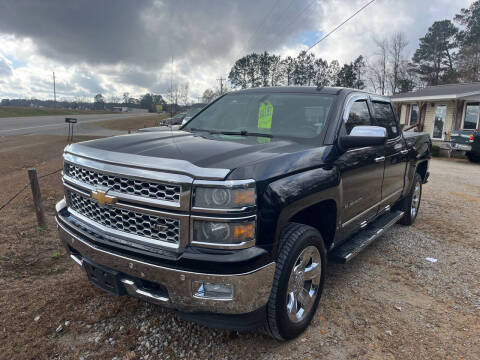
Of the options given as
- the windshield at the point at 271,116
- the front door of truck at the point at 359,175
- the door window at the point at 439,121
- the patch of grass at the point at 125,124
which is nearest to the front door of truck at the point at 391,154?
the front door of truck at the point at 359,175

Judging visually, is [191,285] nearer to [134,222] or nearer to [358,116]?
[134,222]

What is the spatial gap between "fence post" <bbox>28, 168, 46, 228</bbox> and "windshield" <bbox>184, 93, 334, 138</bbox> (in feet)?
7.17

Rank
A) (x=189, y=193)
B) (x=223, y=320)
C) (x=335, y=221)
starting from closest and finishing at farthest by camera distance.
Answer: (x=189, y=193), (x=223, y=320), (x=335, y=221)

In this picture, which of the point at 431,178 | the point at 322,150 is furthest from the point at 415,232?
the point at 431,178

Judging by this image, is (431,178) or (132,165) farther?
(431,178)

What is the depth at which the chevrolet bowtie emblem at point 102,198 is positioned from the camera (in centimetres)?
239

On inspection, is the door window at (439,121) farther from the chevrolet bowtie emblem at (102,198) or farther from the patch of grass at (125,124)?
the chevrolet bowtie emblem at (102,198)

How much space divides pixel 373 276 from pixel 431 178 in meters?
7.92

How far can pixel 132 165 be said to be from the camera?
231 centimetres

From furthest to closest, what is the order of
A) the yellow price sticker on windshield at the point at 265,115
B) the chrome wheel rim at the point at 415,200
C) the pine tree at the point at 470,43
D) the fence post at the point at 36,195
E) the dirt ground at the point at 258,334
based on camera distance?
the pine tree at the point at 470,43 < the chrome wheel rim at the point at 415,200 < the fence post at the point at 36,195 < the yellow price sticker on windshield at the point at 265,115 < the dirt ground at the point at 258,334

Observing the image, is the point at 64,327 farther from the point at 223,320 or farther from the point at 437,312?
the point at 437,312

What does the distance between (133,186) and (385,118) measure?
3.47 m

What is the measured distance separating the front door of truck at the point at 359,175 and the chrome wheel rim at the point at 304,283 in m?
0.61

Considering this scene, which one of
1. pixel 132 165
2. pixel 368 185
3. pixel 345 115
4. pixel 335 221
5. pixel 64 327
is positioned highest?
pixel 345 115
